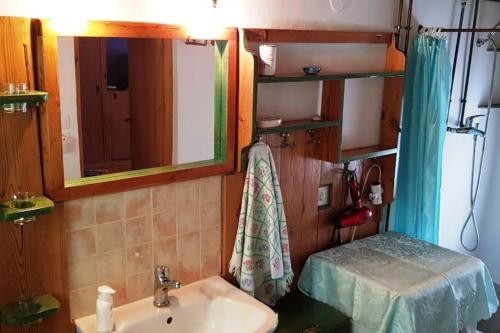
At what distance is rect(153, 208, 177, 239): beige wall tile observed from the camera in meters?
1.94

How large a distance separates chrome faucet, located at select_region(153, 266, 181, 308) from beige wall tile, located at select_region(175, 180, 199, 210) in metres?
0.25

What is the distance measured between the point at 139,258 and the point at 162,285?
0.13m

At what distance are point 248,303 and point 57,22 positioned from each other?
1.17m

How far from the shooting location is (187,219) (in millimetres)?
2029

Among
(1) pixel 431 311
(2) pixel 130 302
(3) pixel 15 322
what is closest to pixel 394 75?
(1) pixel 431 311

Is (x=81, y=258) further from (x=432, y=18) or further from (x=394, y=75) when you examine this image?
(x=432, y=18)

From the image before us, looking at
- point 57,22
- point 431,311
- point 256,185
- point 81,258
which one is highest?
point 57,22

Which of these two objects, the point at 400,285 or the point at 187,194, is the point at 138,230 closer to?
the point at 187,194

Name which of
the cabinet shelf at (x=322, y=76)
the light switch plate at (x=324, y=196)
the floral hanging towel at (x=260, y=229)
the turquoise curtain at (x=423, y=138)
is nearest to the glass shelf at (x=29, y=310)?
the floral hanging towel at (x=260, y=229)

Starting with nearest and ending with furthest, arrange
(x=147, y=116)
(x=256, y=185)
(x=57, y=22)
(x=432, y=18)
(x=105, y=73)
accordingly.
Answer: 1. (x=57, y=22)
2. (x=105, y=73)
3. (x=147, y=116)
4. (x=256, y=185)
5. (x=432, y=18)

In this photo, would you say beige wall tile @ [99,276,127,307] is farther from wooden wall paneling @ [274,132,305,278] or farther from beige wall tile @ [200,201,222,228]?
wooden wall paneling @ [274,132,305,278]

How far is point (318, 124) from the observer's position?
2232mm

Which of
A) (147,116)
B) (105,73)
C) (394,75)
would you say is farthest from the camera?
(394,75)

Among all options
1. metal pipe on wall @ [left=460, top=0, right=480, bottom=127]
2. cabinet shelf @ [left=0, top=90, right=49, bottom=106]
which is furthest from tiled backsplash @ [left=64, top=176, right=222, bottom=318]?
metal pipe on wall @ [left=460, top=0, right=480, bottom=127]
